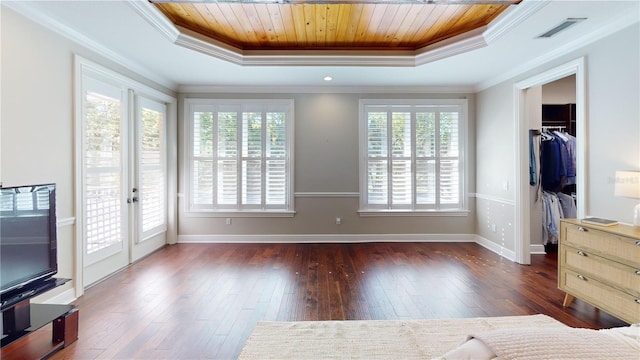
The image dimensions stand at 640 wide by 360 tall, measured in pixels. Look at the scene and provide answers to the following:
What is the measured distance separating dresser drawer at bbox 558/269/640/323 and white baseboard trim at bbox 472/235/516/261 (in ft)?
4.85

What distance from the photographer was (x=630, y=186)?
8.36 ft

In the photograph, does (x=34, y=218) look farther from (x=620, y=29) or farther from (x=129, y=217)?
(x=620, y=29)

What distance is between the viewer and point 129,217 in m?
4.20

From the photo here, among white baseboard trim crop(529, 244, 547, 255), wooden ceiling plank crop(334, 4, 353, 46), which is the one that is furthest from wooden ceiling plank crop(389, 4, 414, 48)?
white baseboard trim crop(529, 244, 547, 255)

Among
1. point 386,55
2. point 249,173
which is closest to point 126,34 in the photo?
point 249,173

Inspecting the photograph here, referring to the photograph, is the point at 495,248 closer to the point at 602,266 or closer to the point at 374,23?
the point at 602,266

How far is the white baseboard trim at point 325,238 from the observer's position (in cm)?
539

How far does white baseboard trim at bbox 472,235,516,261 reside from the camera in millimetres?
4465

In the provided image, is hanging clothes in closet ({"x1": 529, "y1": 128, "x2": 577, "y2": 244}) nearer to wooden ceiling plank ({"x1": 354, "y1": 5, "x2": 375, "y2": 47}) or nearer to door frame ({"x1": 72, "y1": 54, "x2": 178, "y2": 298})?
wooden ceiling plank ({"x1": 354, "y1": 5, "x2": 375, "y2": 47})

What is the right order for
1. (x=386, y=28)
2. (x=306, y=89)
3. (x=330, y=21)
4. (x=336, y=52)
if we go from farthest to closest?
(x=306, y=89) → (x=336, y=52) → (x=386, y=28) → (x=330, y=21)

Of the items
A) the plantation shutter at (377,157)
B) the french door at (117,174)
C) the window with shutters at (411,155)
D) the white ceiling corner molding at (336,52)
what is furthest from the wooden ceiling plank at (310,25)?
the french door at (117,174)

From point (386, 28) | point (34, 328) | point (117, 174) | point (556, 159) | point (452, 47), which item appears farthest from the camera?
point (556, 159)

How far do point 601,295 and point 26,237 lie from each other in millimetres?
4434

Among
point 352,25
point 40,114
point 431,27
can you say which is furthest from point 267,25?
point 40,114
